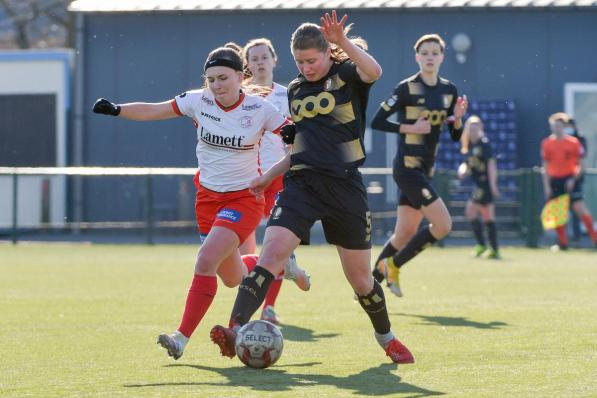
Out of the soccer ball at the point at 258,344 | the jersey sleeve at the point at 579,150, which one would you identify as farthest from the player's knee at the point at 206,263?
the jersey sleeve at the point at 579,150

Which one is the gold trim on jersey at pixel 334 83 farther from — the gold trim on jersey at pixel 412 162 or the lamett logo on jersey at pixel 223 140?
the gold trim on jersey at pixel 412 162

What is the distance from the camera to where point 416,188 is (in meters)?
11.4

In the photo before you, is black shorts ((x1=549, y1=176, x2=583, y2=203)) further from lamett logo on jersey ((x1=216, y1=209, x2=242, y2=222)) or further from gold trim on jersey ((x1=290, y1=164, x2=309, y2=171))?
gold trim on jersey ((x1=290, y1=164, x2=309, y2=171))

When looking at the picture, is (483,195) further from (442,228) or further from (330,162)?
(330,162)

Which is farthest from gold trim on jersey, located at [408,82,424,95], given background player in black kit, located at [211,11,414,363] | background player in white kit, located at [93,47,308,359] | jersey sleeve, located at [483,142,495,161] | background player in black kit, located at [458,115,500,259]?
jersey sleeve, located at [483,142,495,161]

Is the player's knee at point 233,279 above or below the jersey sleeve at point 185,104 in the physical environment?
below

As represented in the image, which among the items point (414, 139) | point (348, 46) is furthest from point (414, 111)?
point (348, 46)

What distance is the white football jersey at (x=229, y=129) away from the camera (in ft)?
25.9

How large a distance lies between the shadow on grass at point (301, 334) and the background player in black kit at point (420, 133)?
2398 mm

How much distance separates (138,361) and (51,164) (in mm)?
19029

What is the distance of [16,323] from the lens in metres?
9.64

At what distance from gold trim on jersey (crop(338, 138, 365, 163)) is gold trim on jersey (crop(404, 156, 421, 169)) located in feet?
14.0

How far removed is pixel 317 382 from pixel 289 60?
→ 18799mm

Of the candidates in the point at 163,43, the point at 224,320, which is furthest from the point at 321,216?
the point at 163,43
